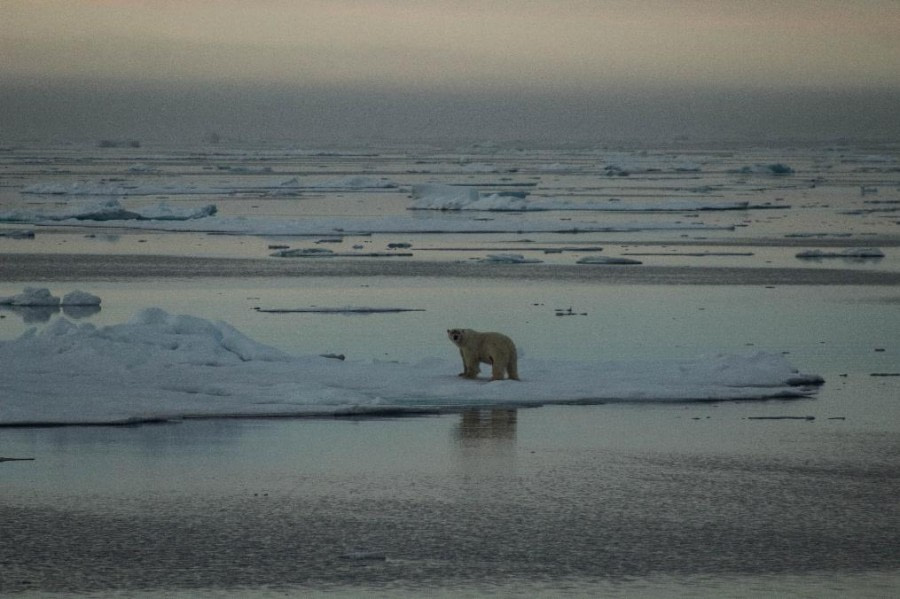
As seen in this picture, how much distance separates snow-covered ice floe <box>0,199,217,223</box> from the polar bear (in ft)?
84.9

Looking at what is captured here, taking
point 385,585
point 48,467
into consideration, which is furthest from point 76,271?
point 385,585

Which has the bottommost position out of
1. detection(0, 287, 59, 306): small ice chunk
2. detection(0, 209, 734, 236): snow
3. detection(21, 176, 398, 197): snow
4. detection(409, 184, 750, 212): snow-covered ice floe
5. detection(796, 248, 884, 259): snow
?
detection(0, 287, 59, 306): small ice chunk

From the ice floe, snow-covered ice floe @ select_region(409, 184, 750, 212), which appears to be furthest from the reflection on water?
snow-covered ice floe @ select_region(409, 184, 750, 212)

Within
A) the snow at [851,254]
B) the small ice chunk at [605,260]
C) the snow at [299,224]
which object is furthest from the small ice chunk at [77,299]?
the snow at [299,224]

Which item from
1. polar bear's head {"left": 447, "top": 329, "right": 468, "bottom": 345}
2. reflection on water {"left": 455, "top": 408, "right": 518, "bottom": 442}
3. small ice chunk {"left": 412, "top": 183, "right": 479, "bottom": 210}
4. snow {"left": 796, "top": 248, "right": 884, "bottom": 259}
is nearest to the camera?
reflection on water {"left": 455, "top": 408, "right": 518, "bottom": 442}

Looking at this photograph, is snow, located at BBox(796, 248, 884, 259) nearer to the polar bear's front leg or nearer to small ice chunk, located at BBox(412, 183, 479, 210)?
the polar bear's front leg

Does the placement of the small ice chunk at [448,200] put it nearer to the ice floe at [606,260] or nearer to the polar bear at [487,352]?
the ice floe at [606,260]

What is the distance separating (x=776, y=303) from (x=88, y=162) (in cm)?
7937

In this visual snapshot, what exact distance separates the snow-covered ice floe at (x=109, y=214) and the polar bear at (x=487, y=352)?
25871mm

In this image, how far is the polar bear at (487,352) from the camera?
1276 cm

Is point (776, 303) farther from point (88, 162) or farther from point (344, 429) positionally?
point (88, 162)

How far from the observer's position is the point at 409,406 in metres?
12.0

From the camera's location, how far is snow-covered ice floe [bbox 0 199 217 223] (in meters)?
37.5

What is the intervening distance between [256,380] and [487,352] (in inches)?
73.4
